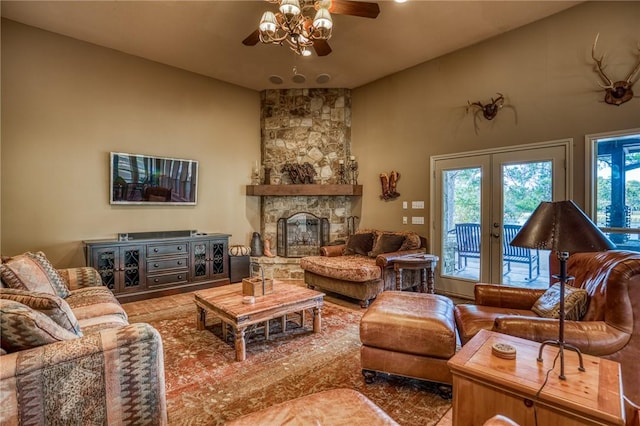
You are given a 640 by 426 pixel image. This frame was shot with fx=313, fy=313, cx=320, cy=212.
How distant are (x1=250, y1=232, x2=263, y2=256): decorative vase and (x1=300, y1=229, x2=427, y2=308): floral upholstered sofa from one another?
1.41 metres

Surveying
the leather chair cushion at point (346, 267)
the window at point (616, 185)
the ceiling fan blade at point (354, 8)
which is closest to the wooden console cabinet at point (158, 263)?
the leather chair cushion at point (346, 267)

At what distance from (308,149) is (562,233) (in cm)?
501

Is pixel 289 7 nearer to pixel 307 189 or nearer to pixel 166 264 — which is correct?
pixel 307 189

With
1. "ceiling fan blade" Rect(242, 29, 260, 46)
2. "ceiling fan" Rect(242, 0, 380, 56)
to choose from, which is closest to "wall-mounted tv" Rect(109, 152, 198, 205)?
"ceiling fan blade" Rect(242, 29, 260, 46)

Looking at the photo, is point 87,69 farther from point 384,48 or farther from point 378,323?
point 378,323

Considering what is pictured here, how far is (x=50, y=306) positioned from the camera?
5.20 feet

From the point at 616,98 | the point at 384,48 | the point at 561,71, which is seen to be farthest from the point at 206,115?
the point at 616,98

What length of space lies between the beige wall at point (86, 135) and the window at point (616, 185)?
526 centimetres

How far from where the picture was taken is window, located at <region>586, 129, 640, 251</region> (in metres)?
3.23

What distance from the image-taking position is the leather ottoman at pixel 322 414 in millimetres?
1226

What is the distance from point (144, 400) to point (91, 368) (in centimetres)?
30

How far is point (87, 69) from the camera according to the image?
4.34 m

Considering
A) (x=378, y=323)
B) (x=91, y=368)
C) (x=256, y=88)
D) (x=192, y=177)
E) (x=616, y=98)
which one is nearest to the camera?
(x=91, y=368)

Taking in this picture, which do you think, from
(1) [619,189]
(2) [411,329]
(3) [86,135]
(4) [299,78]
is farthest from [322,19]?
(3) [86,135]
